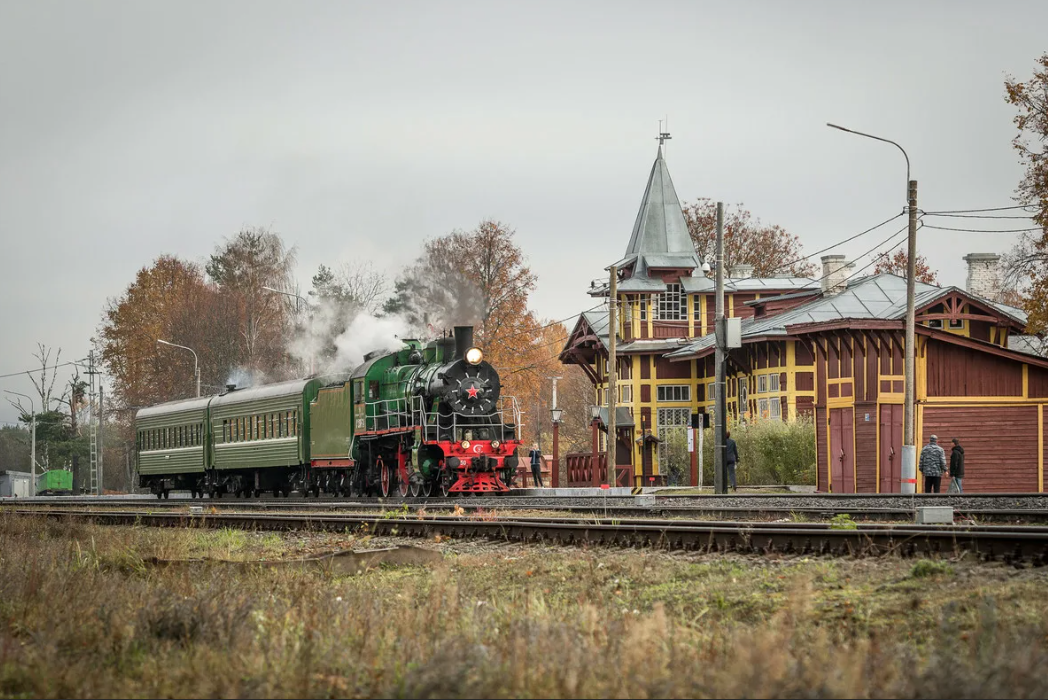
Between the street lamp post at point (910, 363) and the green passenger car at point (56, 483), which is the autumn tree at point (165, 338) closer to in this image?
the green passenger car at point (56, 483)

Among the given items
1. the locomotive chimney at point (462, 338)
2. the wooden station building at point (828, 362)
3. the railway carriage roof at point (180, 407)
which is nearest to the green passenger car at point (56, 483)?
the railway carriage roof at point (180, 407)

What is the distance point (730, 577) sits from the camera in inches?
392

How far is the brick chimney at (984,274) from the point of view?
50.7 m

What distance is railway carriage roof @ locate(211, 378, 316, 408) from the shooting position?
3403cm

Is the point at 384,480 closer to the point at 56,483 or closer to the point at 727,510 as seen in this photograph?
the point at 727,510

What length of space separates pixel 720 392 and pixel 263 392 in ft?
46.2

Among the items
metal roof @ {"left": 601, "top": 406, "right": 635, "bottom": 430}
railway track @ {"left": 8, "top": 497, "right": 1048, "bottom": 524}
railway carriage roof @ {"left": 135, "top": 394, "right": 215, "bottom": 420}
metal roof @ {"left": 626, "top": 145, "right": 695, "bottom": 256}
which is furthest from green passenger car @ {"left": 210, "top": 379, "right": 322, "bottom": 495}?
metal roof @ {"left": 626, "top": 145, "right": 695, "bottom": 256}

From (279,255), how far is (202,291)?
534cm

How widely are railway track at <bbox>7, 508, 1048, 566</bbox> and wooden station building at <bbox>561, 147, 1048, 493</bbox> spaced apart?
19.8 metres

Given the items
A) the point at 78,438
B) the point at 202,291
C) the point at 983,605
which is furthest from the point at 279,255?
the point at 983,605

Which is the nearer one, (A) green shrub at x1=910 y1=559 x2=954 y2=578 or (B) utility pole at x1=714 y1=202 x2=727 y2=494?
(A) green shrub at x1=910 y1=559 x2=954 y2=578

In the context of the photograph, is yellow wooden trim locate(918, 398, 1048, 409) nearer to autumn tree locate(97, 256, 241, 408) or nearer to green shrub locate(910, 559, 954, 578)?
green shrub locate(910, 559, 954, 578)

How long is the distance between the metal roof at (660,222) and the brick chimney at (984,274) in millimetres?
13025

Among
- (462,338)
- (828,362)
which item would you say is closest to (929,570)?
(462,338)
